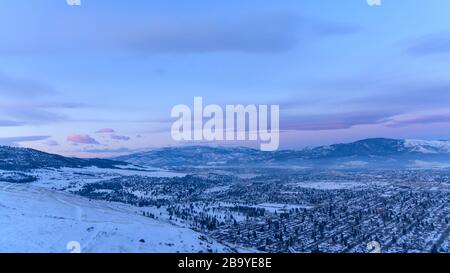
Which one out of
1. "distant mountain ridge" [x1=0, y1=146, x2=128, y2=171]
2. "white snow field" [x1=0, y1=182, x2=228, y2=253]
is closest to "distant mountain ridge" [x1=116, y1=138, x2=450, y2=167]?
"distant mountain ridge" [x1=0, y1=146, x2=128, y2=171]

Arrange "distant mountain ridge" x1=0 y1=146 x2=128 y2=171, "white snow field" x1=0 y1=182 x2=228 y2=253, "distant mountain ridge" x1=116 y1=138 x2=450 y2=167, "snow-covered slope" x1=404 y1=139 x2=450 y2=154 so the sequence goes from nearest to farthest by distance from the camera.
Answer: "white snow field" x1=0 y1=182 x2=228 y2=253
"distant mountain ridge" x1=0 y1=146 x2=128 y2=171
"distant mountain ridge" x1=116 y1=138 x2=450 y2=167
"snow-covered slope" x1=404 y1=139 x2=450 y2=154

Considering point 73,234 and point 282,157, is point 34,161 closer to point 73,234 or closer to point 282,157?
point 282,157

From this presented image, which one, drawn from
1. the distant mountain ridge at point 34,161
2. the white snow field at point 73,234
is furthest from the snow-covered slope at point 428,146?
the white snow field at point 73,234

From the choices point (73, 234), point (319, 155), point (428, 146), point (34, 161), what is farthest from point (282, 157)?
point (73, 234)

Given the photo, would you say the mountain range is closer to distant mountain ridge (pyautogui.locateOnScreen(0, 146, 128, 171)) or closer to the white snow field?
distant mountain ridge (pyautogui.locateOnScreen(0, 146, 128, 171))
